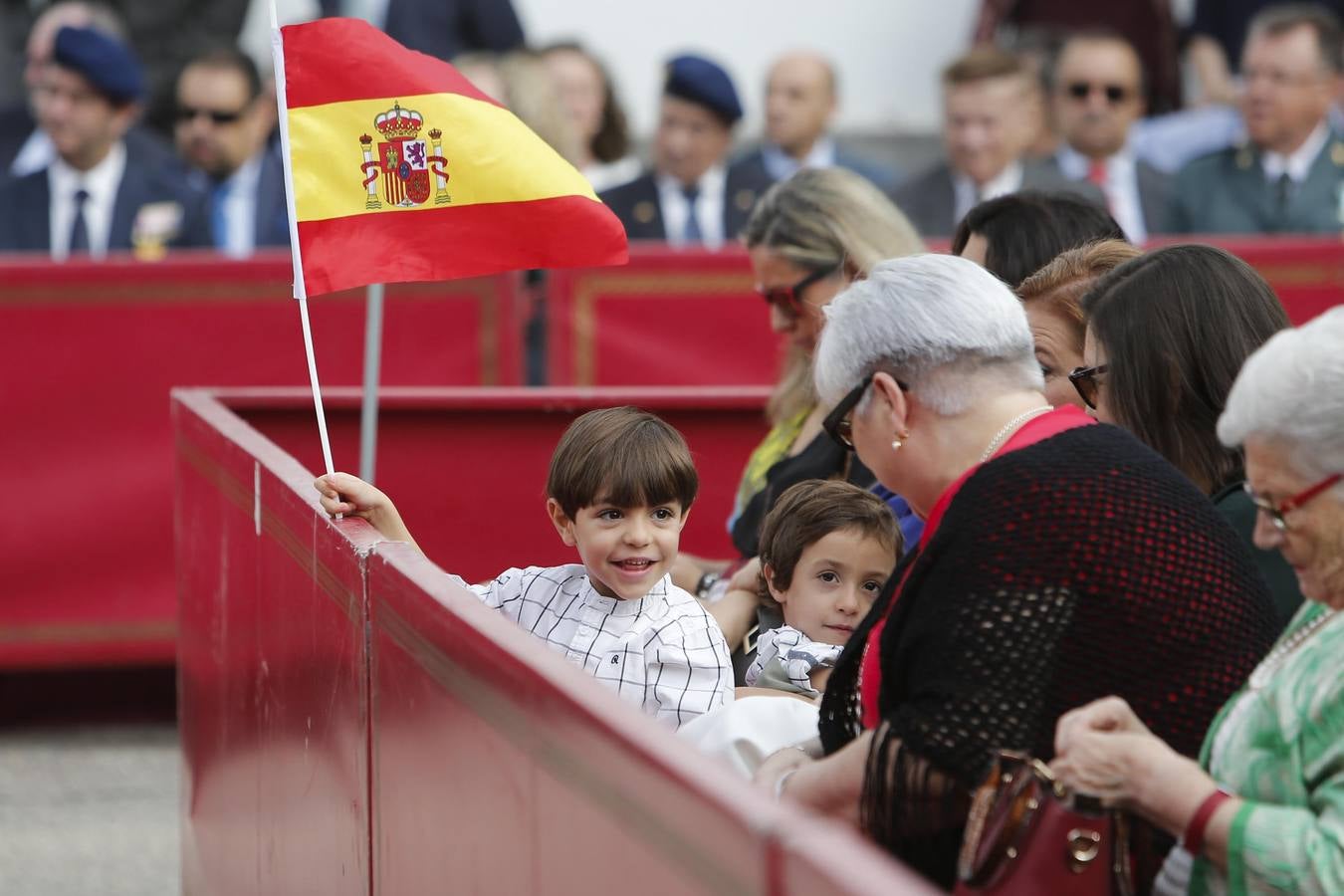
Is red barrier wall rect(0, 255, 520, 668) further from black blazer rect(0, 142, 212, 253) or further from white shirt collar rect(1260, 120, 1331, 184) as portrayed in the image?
white shirt collar rect(1260, 120, 1331, 184)

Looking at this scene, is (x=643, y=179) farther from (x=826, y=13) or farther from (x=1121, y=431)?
(x=1121, y=431)

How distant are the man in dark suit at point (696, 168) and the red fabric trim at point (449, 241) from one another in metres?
5.86

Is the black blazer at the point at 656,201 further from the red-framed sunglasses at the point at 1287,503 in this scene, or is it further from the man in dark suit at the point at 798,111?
the red-framed sunglasses at the point at 1287,503

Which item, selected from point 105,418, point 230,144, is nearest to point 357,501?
point 105,418

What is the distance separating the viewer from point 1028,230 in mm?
4734

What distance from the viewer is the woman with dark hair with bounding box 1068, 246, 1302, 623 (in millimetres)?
3588

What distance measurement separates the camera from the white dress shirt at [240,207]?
1055cm

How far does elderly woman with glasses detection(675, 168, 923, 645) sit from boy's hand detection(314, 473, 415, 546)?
4.28ft

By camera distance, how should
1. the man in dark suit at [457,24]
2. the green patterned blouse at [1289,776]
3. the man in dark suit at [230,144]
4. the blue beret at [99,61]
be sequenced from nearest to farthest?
the green patterned blouse at [1289,776] → the blue beret at [99,61] → the man in dark suit at [230,144] → the man in dark suit at [457,24]

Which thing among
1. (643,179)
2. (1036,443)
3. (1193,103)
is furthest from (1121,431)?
(1193,103)

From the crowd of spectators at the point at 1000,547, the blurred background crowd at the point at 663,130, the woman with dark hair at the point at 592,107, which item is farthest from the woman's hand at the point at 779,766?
the woman with dark hair at the point at 592,107

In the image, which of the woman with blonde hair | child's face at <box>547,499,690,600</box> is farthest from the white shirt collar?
child's face at <box>547,499,690,600</box>

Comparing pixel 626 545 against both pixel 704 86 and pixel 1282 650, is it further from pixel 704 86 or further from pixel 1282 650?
pixel 704 86

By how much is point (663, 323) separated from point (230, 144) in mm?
2909
